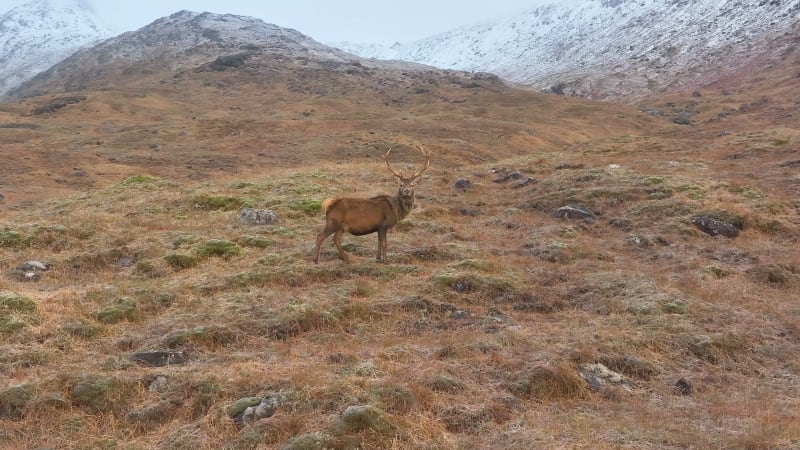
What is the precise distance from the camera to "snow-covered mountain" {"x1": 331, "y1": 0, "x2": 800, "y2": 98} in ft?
353

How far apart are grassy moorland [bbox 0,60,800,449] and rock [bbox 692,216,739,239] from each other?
0.25 m

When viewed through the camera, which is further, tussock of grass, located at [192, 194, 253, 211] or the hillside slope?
tussock of grass, located at [192, 194, 253, 211]

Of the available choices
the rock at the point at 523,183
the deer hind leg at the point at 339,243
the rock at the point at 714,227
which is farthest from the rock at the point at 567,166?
the deer hind leg at the point at 339,243

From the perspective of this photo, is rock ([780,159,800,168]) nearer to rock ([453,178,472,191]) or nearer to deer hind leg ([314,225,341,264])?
rock ([453,178,472,191])

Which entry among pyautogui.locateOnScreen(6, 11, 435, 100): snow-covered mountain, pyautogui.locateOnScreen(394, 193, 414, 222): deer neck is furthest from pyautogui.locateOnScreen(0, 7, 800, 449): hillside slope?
Result: pyautogui.locateOnScreen(6, 11, 435, 100): snow-covered mountain

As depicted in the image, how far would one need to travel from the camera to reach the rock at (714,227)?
664 inches

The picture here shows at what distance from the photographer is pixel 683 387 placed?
27.3 ft

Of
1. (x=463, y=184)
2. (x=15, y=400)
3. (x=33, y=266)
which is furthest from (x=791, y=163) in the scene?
(x=15, y=400)

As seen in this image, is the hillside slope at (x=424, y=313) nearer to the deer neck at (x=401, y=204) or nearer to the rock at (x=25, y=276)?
the rock at (x=25, y=276)

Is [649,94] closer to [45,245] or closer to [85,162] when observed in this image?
[85,162]

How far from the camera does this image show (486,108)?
70.6 meters

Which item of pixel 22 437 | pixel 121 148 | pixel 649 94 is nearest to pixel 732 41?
pixel 649 94

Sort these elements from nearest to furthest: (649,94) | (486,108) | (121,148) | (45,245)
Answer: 1. (45,245)
2. (121,148)
3. (486,108)
4. (649,94)

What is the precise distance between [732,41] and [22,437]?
133m
